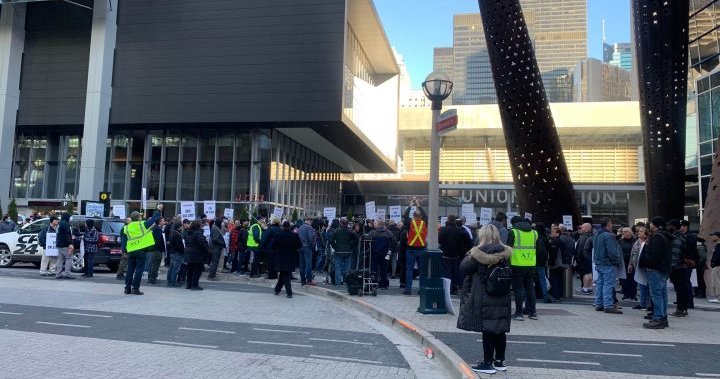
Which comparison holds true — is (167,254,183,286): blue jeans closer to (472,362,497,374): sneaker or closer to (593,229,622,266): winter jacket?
(593,229,622,266): winter jacket

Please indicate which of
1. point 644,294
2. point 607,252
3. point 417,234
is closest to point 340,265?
point 417,234

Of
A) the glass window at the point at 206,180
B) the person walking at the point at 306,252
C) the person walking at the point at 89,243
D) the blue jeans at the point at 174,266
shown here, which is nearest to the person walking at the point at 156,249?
the blue jeans at the point at 174,266

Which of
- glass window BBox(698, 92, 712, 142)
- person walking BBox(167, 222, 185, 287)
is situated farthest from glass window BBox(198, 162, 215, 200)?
glass window BBox(698, 92, 712, 142)

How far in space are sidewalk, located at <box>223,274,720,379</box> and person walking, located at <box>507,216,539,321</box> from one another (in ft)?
0.93

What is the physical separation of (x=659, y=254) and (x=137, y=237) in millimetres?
10664

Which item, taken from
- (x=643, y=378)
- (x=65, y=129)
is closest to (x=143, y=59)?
(x=65, y=129)

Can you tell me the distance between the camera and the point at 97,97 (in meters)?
33.3

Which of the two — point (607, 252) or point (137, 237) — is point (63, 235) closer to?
point (137, 237)

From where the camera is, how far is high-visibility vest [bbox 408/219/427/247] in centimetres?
1310

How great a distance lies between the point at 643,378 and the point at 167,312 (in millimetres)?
7876

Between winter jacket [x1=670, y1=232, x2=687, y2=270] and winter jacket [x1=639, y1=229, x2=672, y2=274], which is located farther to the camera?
winter jacket [x1=670, y1=232, x2=687, y2=270]

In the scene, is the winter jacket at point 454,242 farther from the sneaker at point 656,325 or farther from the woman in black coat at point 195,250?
the woman in black coat at point 195,250

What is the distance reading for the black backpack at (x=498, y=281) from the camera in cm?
607

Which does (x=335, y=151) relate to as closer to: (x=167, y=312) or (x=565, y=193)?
(x=565, y=193)
